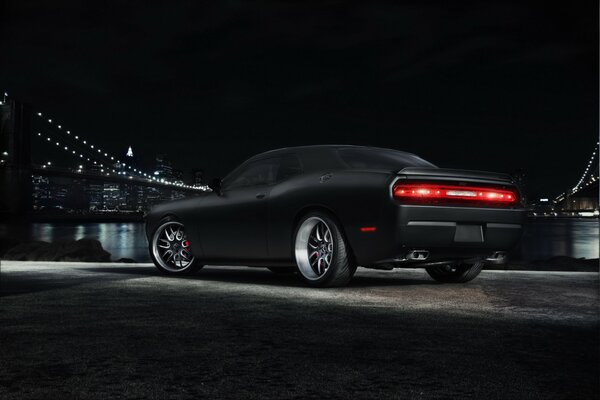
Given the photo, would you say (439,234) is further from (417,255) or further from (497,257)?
(497,257)

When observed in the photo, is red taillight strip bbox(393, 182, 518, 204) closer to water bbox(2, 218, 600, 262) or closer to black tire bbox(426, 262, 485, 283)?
black tire bbox(426, 262, 485, 283)

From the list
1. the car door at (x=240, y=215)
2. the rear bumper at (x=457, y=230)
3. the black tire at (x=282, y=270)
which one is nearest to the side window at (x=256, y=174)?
the car door at (x=240, y=215)

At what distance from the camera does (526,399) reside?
2.92 m

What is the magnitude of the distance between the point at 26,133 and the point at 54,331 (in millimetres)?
91317

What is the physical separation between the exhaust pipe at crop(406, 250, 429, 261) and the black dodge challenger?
10 mm

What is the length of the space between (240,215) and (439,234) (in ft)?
7.49

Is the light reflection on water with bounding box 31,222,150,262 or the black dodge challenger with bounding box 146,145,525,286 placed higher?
the black dodge challenger with bounding box 146,145,525,286

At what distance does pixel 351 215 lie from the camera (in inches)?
260

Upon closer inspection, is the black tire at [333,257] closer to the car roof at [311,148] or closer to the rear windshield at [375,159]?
the rear windshield at [375,159]

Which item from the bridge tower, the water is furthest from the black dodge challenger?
the bridge tower

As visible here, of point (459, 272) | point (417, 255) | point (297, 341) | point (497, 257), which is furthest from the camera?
point (459, 272)

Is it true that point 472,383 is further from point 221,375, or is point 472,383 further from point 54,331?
point 54,331

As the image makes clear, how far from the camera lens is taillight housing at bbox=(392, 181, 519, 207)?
6.40 m

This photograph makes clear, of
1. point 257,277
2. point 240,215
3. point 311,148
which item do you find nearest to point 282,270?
point 257,277
